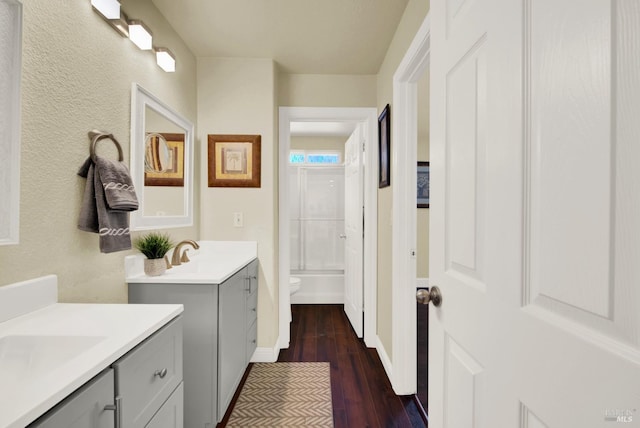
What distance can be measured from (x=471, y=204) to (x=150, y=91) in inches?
70.2

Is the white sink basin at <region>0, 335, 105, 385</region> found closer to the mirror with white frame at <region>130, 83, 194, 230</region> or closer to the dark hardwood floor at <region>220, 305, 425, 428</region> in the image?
the mirror with white frame at <region>130, 83, 194, 230</region>

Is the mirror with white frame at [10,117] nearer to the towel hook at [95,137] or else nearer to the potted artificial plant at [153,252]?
the towel hook at [95,137]

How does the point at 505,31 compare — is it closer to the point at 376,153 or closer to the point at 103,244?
the point at 103,244

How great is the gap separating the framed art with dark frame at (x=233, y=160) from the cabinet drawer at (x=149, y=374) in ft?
4.75

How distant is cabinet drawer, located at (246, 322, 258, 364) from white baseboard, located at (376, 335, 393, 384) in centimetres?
97

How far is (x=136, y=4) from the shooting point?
62.2 inches

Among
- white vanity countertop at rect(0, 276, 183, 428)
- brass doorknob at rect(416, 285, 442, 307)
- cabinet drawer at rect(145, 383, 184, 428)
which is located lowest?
cabinet drawer at rect(145, 383, 184, 428)

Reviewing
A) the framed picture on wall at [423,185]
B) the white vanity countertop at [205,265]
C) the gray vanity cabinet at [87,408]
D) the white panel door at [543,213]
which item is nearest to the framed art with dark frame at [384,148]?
the white vanity countertop at [205,265]

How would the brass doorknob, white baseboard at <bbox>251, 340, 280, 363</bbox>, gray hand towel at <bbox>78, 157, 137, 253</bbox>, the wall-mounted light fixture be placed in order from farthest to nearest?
white baseboard at <bbox>251, 340, 280, 363</bbox> < the wall-mounted light fixture < gray hand towel at <bbox>78, 157, 137, 253</bbox> < the brass doorknob

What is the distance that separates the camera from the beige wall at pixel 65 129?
0.99 m

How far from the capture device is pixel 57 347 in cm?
83

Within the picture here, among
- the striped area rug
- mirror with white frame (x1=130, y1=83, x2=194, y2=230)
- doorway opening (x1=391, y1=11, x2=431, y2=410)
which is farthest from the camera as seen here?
doorway opening (x1=391, y1=11, x2=431, y2=410)

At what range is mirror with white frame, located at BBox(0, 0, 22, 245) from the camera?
2.97ft

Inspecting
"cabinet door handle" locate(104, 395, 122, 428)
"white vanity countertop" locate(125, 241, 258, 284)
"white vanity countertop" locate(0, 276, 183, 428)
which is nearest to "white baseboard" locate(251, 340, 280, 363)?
"white vanity countertop" locate(125, 241, 258, 284)
